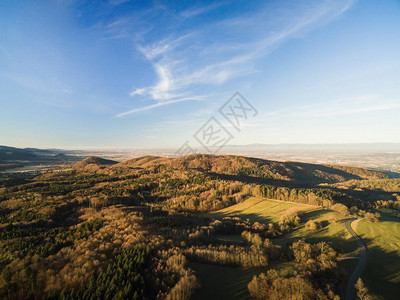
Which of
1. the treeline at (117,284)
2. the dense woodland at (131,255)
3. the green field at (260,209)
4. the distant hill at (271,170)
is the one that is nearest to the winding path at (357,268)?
the dense woodland at (131,255)

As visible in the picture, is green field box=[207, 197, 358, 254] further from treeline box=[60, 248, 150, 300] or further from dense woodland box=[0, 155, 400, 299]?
treeline box=[60, 248, 150, 300]

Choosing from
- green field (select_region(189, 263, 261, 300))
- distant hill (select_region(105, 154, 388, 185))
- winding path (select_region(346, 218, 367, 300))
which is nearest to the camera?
green field (select_region(189, 263, 261, 300))

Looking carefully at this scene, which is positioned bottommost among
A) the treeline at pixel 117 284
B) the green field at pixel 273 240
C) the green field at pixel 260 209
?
the green field at pixel 260 209

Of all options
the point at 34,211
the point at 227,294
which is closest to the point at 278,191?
the point at 227,294

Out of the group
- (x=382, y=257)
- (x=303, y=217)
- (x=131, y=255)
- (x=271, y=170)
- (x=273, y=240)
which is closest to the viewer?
(x=131, y=255)

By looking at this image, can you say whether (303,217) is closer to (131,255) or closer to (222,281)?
(222,281)

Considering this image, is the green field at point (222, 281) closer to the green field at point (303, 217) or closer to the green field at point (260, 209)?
the green field at point (303, 217)

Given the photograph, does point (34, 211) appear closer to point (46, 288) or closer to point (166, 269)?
point (46, 288)

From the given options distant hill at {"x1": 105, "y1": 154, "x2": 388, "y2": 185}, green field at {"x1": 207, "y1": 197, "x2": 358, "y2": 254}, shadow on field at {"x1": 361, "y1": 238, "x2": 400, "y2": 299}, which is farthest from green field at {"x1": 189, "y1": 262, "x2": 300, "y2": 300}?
distant hill at {"x1": 105, "y1": 154, "x2": 388, "y2": 185}

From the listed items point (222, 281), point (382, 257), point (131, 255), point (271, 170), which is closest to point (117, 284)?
point (131, 255)
